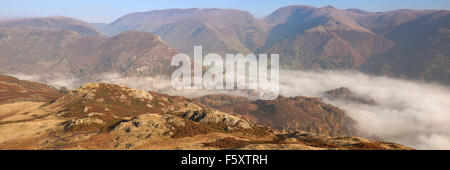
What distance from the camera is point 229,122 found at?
13775 centimetres

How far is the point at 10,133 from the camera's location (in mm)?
121000
